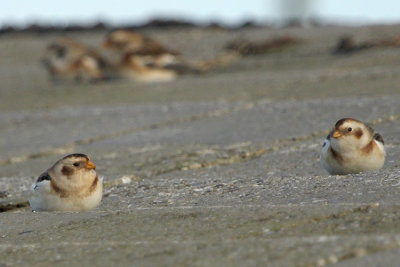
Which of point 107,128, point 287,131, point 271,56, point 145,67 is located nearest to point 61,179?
point 287,131

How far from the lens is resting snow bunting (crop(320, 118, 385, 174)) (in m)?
6.10

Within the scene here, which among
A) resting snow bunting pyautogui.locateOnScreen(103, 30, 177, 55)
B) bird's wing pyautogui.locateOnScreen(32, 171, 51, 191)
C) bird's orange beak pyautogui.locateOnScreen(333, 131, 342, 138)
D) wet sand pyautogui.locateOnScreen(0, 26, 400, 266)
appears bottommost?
wet sand pyautogui.locateOnScreen(0, 26, 400, 266)

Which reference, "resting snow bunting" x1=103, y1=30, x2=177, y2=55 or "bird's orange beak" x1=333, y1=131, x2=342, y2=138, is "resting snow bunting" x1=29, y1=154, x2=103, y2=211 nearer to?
"bird's orange beak" x1=333, y1=131, x2=342, y2=138

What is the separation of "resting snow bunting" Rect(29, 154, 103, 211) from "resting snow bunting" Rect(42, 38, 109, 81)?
10403 millimetres

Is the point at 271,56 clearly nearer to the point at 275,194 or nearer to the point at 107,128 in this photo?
the point at 107,128

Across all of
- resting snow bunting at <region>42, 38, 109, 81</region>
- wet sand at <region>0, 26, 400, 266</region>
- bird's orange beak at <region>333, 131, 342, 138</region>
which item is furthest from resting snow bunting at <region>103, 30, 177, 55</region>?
bird's orange beak at <region>333, 131, 342, 138</region>

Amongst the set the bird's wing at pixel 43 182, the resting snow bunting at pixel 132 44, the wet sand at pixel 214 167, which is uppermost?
the resting snow bunting at pixel 132 44

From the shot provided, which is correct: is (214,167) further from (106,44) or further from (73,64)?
(106,44)

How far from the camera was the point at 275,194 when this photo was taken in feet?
18.2

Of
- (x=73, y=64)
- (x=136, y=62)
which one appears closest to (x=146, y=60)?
(x=136, y=62)

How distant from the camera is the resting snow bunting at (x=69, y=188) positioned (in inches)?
229

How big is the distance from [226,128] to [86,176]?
3250 mm

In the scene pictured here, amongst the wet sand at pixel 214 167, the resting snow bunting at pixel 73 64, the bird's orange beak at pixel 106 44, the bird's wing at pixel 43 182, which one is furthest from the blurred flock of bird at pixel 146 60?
the bird's wing at pixel 43 182

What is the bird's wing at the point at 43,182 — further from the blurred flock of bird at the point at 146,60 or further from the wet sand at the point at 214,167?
the blurred flock of bird at the point at 146,60
